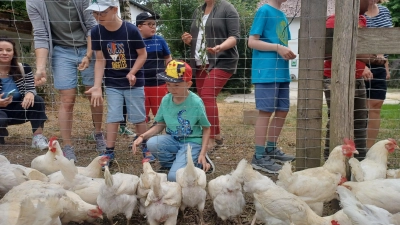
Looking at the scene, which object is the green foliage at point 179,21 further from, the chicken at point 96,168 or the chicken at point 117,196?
the chicken at point 117,196

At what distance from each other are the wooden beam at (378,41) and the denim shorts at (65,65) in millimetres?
2703

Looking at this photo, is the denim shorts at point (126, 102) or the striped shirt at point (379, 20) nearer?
the denim shorts at point (126, 102)

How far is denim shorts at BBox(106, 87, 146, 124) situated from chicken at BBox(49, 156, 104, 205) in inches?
31.9

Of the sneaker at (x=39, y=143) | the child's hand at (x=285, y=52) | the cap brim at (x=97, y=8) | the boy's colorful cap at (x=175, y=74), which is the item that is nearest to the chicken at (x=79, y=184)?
the boy's colorful cap at (x=175, y=74)

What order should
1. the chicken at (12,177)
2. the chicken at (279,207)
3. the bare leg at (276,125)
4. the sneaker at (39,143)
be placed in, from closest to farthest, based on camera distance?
the chicken at (279,207)
the chicken at (12,177)
the bare leg at (276,125)
the sneaker at (39,143)

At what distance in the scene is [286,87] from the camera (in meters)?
3.46

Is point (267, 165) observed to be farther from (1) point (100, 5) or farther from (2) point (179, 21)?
(2) point (179, 21)

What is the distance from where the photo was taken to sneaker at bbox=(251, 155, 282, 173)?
135 inches

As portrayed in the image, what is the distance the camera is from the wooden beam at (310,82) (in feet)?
9.52

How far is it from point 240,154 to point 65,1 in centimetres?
252

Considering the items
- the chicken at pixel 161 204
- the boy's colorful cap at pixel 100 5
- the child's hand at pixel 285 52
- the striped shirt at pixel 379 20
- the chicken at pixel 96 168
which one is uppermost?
the boy's colorful cap at pixel 100 5

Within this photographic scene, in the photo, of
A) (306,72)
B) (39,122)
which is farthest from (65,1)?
(306,72)

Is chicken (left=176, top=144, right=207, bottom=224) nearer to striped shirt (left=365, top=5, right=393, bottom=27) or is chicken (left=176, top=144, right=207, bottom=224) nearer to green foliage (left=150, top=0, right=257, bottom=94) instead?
green foliage (left=150, top=0, right=257, bottom=94)

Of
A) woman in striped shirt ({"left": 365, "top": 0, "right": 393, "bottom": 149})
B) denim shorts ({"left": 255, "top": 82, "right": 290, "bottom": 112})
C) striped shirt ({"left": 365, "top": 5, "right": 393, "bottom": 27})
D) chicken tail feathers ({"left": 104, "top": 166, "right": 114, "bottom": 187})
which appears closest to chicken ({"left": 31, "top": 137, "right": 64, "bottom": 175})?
chicken tail feathers ({"left": 104, "top": 166, "right": 114, "bottom": 187})
